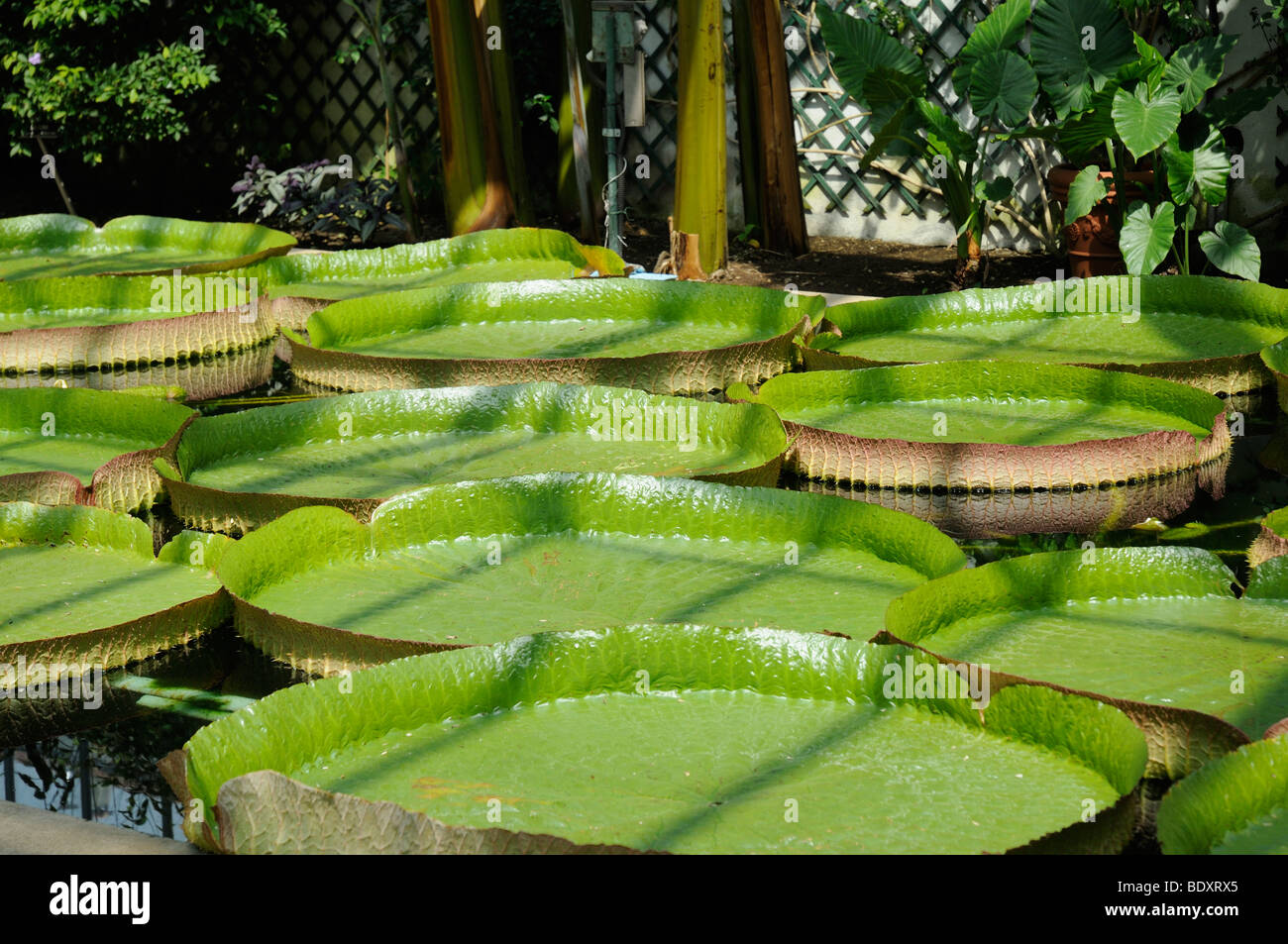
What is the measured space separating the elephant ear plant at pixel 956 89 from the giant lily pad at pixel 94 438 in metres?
3.39

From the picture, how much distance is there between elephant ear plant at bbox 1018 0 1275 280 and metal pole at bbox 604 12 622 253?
1.56 m

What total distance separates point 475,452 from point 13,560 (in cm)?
101

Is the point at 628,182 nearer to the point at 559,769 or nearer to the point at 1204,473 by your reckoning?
the point at 1204,473

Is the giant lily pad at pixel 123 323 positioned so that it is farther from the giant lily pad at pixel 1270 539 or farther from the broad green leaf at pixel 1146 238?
the giant lily pad at pixel 1270 539

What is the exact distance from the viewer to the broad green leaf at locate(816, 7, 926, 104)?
5.82 m

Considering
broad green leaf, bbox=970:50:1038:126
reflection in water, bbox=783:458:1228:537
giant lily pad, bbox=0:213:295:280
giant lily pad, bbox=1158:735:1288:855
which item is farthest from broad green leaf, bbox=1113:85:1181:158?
giant lily pad, bbox=1158:735:1288:855

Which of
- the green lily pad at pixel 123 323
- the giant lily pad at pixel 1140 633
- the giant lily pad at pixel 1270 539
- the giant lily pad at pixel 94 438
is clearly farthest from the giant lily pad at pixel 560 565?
the green lily pad at pixel 123 323

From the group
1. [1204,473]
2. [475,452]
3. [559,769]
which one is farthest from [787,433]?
[559,769]

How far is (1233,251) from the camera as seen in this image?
16.4 ft

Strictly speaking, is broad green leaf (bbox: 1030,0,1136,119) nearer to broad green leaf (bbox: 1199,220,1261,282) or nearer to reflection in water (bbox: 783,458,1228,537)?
broad green leaf (bbox: 1199,220,1261,282)

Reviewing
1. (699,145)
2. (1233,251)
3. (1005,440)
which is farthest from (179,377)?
(1233,251)

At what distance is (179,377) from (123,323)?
0.84 ft

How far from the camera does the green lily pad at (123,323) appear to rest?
4.26 meters
